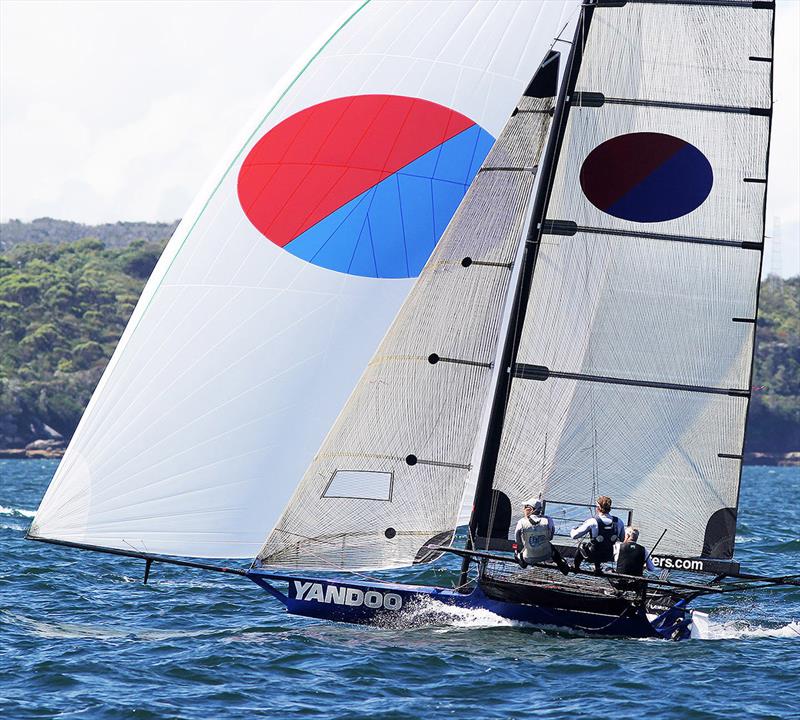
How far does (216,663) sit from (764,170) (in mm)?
6681

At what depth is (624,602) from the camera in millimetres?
12414

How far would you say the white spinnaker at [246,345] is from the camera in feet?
39.7

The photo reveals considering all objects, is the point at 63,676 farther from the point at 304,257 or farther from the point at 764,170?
the point at 764,170

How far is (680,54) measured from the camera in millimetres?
13062

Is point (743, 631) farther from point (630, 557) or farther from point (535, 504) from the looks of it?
point (535, 504)

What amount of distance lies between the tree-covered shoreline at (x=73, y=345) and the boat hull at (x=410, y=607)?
222 feet

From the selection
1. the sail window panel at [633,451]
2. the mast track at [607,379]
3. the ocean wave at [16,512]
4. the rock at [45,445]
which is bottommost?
the ocean wave at [16,512]

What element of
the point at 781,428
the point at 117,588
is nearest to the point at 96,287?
the point at 781,428

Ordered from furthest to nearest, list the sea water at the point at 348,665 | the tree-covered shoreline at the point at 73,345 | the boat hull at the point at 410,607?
the tree-covered shoreline at the point at 73,345, the boat hull at the point at 410,607, the sea water at the point at 348,665

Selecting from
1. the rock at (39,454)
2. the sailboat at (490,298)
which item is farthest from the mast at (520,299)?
the rock at (39,454)

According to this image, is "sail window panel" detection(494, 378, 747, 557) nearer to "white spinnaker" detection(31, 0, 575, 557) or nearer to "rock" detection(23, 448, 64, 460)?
"white spinnaker" detection(31, 0, 575, 557)

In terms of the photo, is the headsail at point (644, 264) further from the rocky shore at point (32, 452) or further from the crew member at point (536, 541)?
the rocky shore at point (32, 452)

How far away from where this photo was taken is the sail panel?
1268 centimetres

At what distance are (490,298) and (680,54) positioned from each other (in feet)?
9.38
